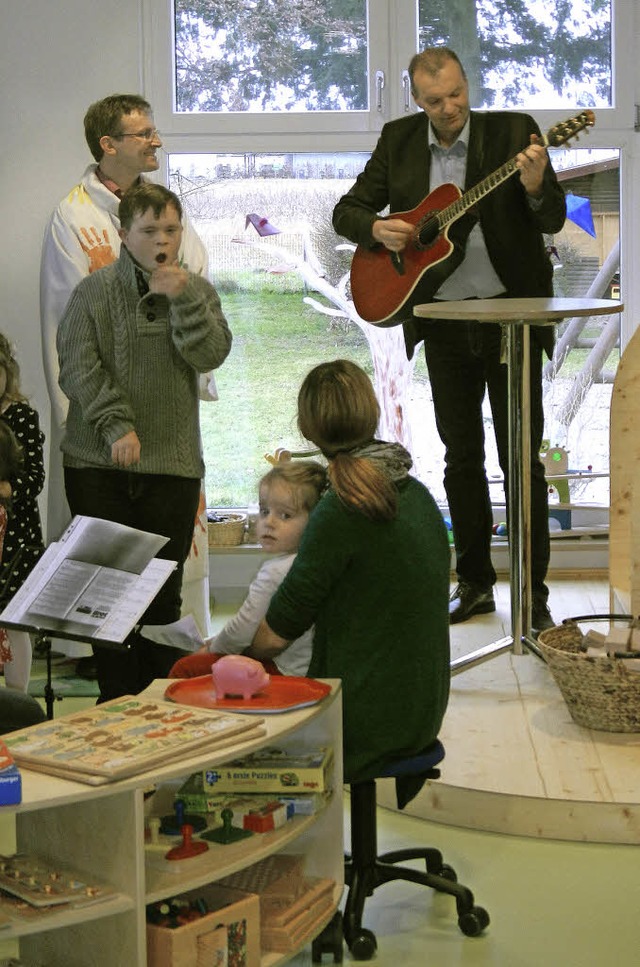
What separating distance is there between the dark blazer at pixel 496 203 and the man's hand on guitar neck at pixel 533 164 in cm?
11

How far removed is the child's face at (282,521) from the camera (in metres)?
2.48

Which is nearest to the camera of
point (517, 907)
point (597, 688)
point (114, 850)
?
point (114, 850)

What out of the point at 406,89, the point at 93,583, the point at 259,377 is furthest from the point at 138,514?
the point at 406,89

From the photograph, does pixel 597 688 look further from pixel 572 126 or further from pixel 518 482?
pixel 572 126

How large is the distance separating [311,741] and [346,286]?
3.40 m

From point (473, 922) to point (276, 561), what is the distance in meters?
0.72

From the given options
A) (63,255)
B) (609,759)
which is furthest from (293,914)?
(63,255)

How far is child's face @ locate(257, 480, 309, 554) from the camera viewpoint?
248cm

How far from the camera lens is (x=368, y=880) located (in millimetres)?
2430

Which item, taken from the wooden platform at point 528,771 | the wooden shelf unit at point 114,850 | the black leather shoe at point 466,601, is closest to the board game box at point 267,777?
the wooden shelf unit at point 114,850

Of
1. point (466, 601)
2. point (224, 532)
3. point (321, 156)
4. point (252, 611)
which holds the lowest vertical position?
point (466, 601)

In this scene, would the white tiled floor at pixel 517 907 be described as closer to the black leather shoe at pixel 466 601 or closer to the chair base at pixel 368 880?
the chair base at pixel 368 880

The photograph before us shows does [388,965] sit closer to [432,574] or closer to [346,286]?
[432,574]

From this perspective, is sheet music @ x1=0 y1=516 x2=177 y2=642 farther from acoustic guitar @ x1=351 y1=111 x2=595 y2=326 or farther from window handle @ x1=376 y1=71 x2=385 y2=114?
window handle @ x1=376 y1=71 x2=385 y2=114
